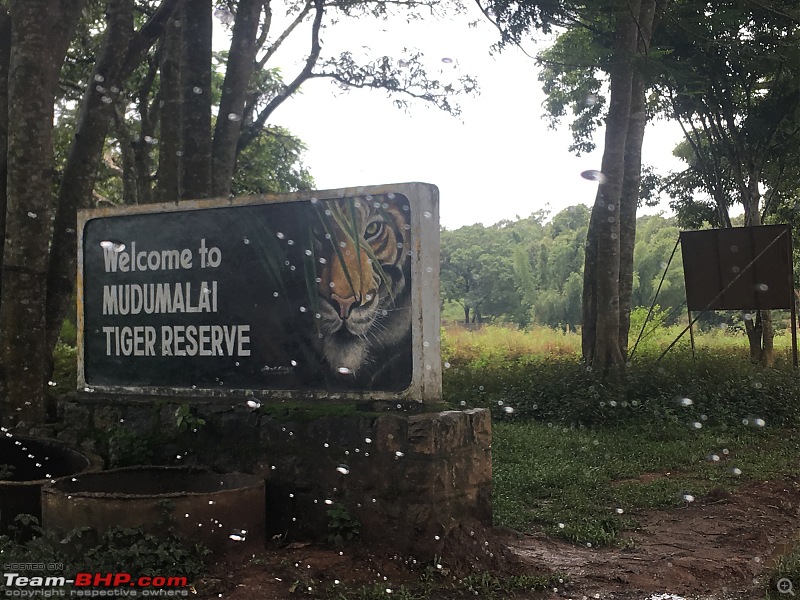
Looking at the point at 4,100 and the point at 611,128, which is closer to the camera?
the point at 4,100

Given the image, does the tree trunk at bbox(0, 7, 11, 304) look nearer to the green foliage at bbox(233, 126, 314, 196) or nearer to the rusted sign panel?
the rusted sign panel

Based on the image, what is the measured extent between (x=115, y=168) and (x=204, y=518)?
2264 cm

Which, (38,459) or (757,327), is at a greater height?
(757,327)

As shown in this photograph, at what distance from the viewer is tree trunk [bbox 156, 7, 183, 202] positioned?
1218 cm

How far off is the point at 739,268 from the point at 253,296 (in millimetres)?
10269

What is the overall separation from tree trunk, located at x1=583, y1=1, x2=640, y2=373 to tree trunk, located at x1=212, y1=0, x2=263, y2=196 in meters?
5.32

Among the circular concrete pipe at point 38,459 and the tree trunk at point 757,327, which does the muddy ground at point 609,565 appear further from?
the tree trunk at point 757,327

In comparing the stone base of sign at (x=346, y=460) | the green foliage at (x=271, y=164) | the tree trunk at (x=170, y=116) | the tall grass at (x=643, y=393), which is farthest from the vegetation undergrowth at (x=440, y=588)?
the green foliage at (x=271, y=164)

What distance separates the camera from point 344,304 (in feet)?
16.9

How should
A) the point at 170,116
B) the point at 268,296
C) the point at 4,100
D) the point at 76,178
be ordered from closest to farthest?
the point at 268,296
the point at 76,178
the point at 4,100
the point at 170,116

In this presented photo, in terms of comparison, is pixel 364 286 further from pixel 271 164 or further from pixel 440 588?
pixel 271 164

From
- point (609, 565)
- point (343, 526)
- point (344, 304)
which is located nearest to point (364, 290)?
point (344, 304)

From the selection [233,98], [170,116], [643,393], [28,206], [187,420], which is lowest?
[643,393]

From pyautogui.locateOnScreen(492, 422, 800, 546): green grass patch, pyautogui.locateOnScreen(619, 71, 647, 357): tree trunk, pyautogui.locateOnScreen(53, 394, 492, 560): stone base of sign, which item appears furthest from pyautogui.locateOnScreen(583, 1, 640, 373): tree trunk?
pyautogui.locateOnScreen(53, 394, 492, 560): stone base of sign
